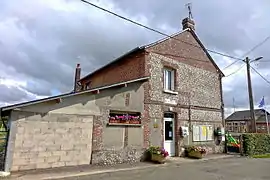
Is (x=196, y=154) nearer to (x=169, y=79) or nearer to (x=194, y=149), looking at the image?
(x=194, y=149)

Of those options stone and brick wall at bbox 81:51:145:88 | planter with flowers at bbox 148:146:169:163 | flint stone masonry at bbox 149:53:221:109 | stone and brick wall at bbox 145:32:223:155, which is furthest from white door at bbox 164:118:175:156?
stone and brick wall at bbox 81:51:145:88

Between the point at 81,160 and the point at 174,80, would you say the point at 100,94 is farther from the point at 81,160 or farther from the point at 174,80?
the point at 174,80

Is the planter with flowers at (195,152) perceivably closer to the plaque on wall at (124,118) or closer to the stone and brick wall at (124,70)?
the plaque on wall at (124,118)

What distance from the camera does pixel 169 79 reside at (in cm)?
1442

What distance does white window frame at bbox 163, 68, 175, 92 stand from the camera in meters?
14.0

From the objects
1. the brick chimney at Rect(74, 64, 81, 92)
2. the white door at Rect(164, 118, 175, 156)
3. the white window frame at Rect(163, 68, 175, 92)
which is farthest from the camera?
the brick chimney at Rect(74, 64, 81, 92)

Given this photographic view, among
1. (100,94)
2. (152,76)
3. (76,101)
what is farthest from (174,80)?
(76,101)

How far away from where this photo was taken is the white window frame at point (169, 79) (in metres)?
14.0

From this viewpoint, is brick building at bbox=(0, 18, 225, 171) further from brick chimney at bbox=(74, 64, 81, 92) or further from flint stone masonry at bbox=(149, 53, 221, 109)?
brick chimney at bbox=(74, 64, 81, 92)

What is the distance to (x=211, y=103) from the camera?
16.5 meters

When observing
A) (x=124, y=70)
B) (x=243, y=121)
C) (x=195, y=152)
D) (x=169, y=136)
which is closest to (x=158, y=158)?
(x=169, y=136)

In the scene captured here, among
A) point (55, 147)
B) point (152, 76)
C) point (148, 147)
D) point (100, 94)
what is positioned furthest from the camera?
point (152, 76)

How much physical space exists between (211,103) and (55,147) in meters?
10.9

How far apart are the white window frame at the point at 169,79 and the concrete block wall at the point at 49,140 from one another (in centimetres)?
536
